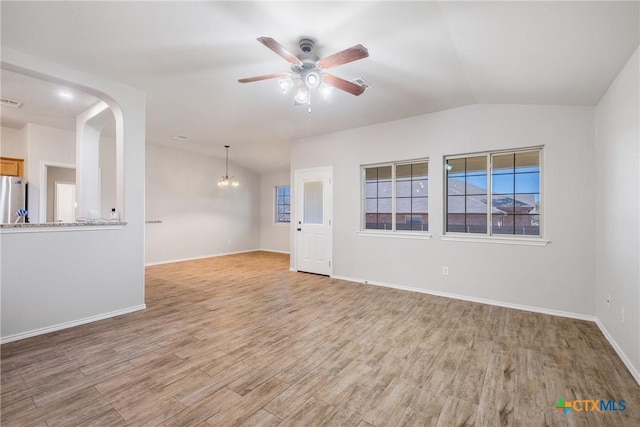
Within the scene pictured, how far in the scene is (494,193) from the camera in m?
3.96

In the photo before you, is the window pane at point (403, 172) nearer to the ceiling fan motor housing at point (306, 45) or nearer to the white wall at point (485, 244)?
the white wall at point (485, 244)

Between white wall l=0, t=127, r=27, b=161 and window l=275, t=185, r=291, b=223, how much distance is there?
222 inches

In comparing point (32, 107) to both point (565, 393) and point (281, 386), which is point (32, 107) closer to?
point (281, 386)

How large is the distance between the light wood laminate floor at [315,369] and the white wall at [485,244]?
0.41 meters

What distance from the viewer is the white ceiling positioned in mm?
2076

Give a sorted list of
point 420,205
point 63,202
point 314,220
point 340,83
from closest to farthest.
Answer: point 340,83 < point 420,205 < point 314,220 < point 63,202

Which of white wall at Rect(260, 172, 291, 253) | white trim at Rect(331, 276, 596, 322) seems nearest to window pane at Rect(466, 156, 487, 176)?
white trim at Rect(331, 276, 596, 322)

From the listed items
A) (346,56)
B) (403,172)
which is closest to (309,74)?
(346,56)

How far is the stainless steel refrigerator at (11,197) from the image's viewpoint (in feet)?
15.3

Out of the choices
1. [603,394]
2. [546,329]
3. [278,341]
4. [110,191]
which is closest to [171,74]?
[278,341]

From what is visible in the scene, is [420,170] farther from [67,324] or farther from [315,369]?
[67,324]

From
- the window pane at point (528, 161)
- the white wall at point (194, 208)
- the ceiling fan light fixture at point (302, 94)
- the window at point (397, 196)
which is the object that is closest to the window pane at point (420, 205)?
the window at point (397, 196)

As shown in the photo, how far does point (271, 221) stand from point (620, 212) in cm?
782

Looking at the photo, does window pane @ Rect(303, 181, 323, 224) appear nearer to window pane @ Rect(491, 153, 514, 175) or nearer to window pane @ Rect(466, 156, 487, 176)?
window pane @ Rect(466, 156, 487, 176)
